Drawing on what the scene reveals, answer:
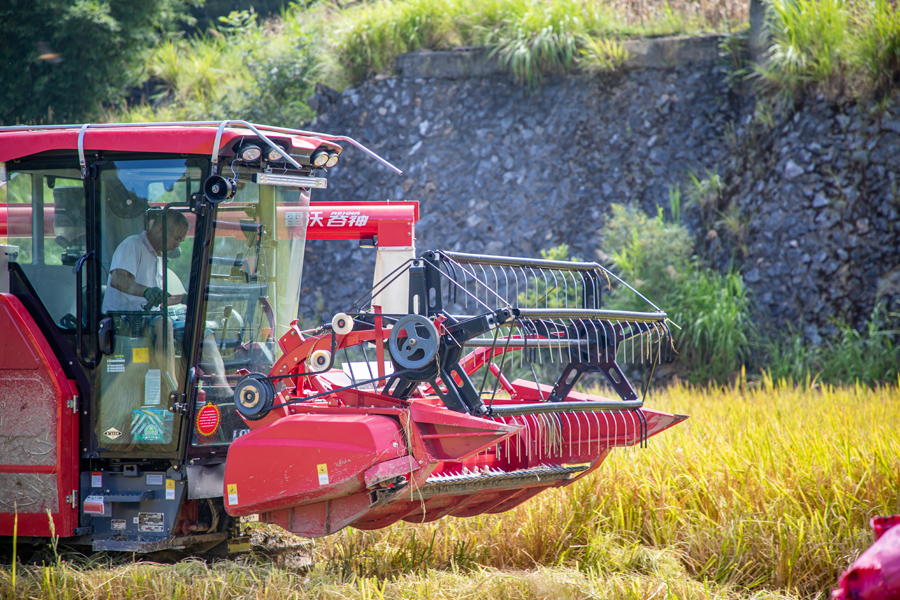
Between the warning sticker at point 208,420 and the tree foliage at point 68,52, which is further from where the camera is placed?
the tree foliage at point 68,52

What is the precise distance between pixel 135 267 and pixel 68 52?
9.13m

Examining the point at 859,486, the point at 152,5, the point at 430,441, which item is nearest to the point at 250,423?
the point at 430,441

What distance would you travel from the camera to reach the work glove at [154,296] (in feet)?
11.7

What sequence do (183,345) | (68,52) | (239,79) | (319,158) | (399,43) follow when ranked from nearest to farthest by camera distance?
(183,345)
(319,158)
(399,43)
(68,52)
(239,79)

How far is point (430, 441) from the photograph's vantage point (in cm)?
314

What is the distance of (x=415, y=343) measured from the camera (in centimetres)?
310

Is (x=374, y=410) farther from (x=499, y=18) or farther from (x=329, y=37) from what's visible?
(x=329, y=37)

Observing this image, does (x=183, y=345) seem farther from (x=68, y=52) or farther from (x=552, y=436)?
(x=68, y=52)

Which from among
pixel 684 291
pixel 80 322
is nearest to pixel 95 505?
pixel 80 322

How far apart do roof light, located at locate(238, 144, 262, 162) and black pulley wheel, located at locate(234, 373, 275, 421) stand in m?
0.94

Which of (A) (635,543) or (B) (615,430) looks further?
(A) (635,543)

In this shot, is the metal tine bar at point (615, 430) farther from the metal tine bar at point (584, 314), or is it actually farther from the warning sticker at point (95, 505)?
the warning sticker at point (95, 505)

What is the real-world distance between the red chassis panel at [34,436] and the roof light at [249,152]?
1.28 meters

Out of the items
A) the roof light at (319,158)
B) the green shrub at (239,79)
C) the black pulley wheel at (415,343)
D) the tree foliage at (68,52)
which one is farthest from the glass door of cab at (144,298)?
the tree foliage at (68,52)
